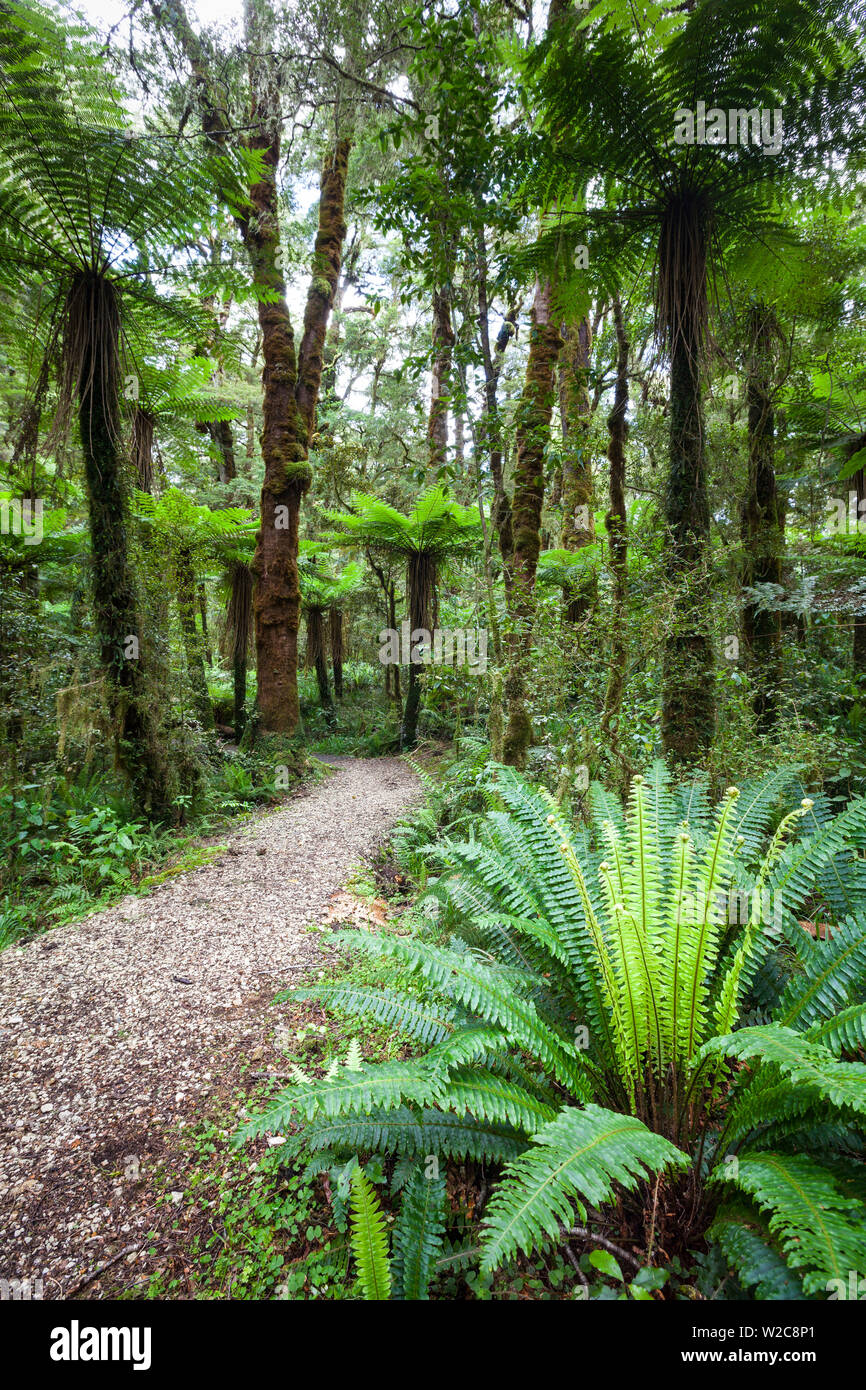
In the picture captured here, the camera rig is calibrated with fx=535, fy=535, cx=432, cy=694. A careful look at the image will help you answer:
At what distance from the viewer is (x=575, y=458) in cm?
399

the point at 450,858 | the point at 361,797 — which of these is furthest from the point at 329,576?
the point at 450,858

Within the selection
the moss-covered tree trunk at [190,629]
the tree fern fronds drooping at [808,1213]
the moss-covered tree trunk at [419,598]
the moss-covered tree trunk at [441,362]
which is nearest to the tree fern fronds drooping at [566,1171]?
the tree fern fronds drooping at [808,1213]

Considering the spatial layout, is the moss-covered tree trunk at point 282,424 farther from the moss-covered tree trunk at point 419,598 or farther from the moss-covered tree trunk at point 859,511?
the moss-covered tree trunk at point 859,511

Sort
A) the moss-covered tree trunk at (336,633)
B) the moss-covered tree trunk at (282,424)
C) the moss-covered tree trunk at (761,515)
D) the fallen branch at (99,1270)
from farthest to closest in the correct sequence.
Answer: the moss-covered tree trunk at (336,633) → the moss-covered tree trunk at (282,424) → the moss-covered tree trunk at (761,515) → the fallen branch at (99,1270)

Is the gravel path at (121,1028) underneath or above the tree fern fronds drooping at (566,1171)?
underneath

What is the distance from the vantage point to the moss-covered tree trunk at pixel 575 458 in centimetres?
402

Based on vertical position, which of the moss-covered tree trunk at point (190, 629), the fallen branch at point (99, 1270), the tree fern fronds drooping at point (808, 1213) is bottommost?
the fallen branch at point (99, 1270)

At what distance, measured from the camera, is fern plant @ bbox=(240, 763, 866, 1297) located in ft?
2.98

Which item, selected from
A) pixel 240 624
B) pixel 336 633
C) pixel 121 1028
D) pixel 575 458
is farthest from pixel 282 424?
pixel 121 1028

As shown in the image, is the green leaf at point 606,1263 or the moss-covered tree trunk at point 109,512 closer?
the green leaf at point 606,1263

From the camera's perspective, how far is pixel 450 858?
2039 millimetres

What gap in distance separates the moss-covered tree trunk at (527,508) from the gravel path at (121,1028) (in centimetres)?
155

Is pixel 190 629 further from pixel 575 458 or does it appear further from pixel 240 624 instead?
pixel 575 458

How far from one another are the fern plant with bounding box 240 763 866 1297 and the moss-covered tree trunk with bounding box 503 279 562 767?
182 cm
